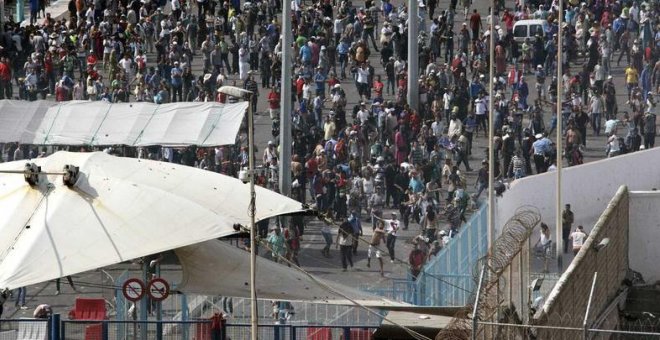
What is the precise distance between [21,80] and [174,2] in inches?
244

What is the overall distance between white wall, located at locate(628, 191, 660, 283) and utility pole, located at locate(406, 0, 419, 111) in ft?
55.0

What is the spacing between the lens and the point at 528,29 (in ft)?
185

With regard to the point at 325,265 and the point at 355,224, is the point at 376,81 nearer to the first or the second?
the point at 355,224

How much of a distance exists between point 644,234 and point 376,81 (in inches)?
762

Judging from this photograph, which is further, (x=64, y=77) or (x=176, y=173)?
(x=64, y=77)

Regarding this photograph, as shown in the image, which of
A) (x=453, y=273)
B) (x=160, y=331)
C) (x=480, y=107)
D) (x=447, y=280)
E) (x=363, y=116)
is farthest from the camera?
(x=480, y=107)

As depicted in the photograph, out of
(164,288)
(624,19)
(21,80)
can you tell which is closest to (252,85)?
(21,80)

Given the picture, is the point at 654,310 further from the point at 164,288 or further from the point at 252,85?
the point at 252,85

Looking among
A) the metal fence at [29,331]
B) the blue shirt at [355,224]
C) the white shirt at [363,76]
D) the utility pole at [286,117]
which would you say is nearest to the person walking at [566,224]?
the blue shirt at [355,224]

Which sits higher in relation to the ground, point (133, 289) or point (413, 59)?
point (413, 59)

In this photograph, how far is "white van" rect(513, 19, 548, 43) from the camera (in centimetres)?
5622

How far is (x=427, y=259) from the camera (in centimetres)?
4159

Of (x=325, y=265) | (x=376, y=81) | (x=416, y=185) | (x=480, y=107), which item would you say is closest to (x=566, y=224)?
(x=325, y=265)

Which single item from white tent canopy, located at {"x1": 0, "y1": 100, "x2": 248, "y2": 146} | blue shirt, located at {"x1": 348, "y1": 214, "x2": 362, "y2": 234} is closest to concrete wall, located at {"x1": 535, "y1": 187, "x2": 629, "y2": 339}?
blue shirt, located at {"x1": 348, "y1": 214, "x2": 362, "y2": 234}
